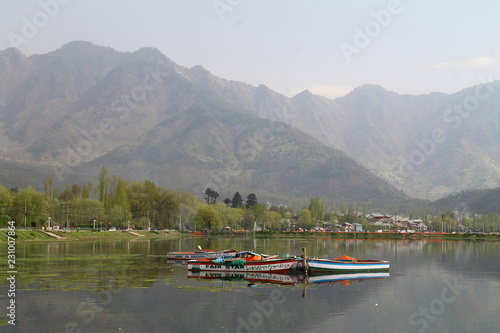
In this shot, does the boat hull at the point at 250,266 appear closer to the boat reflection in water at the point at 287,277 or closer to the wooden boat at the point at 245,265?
the wooden boat at the point at 245,265

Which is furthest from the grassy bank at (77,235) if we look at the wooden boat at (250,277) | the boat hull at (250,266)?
the wooden boat at (250,277)

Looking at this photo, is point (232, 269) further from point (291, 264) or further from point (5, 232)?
point (5, 232)

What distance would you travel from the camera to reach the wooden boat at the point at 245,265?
7138 cm

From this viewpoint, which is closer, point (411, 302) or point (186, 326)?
point (186, 326)

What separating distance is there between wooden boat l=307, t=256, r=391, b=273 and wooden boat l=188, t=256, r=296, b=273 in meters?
2.65

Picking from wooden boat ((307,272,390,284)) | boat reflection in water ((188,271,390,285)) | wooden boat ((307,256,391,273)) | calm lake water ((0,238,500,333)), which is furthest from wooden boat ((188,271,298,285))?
wooden boat ((307,256,391,273))

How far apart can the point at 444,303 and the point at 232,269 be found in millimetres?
28186

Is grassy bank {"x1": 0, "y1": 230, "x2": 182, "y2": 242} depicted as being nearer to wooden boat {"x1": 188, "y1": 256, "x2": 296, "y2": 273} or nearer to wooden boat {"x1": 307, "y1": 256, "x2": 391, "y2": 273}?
wooden boat {"x1": 188, "y1": 256, "x2": 296, "y2": 273}

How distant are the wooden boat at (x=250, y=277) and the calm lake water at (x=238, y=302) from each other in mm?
715

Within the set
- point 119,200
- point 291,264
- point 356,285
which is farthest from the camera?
point 119,200

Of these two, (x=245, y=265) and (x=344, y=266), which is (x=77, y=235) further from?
(x=344, y=266)

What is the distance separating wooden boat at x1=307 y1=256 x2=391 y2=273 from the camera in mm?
71625

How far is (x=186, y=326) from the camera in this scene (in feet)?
133

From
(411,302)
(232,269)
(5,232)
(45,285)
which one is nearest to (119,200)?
(5,232)
